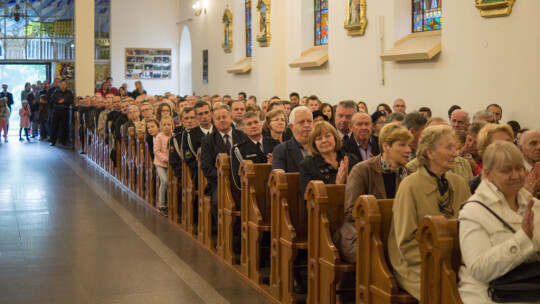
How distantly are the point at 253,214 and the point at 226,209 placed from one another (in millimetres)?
759

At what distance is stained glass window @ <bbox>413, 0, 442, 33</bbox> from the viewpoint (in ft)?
41.8

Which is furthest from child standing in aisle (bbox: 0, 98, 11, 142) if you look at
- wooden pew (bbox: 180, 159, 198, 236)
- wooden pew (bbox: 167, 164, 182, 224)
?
wooden pew (bbox: 180, 159, 198, 236)

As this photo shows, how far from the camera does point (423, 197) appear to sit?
14.2 feet

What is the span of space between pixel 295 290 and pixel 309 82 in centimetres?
1096

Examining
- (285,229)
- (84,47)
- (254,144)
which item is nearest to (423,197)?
(285,229)

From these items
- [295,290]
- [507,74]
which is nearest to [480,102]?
[507,74]

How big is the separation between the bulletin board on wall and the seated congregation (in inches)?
746

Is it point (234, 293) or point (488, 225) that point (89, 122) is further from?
point (488, 225)

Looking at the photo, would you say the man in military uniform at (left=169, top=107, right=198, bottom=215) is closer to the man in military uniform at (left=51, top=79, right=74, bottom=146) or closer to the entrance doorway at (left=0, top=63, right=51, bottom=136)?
the man in military uniform at (left=51, top=79, right=74, bottom=146)

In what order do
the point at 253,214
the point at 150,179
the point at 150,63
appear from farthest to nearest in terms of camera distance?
the point at 150,63 < the point at 150,179 < the point at 253,214

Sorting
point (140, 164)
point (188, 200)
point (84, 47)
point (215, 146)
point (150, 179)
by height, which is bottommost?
point (188, 200)

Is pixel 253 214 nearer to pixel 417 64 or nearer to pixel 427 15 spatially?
pixel 417 64

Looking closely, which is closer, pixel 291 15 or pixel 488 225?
pixel 488 225

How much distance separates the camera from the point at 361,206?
15.1 feet
